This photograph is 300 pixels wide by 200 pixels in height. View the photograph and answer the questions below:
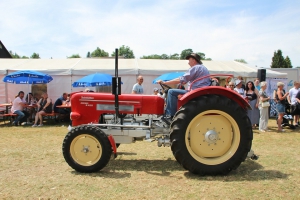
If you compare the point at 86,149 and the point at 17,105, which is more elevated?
the point at 17,105

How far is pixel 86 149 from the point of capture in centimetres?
372

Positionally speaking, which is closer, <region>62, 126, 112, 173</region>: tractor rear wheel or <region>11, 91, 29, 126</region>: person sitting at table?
<region>62, 126, 112, 173</region>: tractor rear wheel

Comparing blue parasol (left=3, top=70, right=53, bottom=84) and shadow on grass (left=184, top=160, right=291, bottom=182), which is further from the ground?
blue parasol (left=3, top=70, right=53, bottom=84)

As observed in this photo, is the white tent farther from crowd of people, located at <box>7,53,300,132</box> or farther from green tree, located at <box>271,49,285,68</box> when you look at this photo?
green tree, located at <box>271,49,285,68</box>

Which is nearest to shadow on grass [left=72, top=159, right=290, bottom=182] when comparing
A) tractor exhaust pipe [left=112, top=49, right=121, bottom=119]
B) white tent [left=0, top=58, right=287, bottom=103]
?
tractor exhaust pipe [left=112, top=49, right=121, bottom=119]

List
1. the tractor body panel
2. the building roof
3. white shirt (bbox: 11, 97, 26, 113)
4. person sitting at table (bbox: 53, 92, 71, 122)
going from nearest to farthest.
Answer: the tractor body panel < white shirt (bbox: 11, 97, 26, 113) < person sitting at table (bbox: 53, 92, 71, 122) < the building roof

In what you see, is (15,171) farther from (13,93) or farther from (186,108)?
(13,93)

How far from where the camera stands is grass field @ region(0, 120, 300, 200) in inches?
120

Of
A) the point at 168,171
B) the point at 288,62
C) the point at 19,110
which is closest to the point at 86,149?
the point at 168,171

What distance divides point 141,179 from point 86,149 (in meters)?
0.89

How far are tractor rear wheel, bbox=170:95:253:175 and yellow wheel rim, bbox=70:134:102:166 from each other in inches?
42.9

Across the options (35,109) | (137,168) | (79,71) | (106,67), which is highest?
(106,67)

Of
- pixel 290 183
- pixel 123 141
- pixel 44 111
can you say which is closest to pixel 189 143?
pixel 123 141

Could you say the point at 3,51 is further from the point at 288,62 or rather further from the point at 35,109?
the point at 288,62
